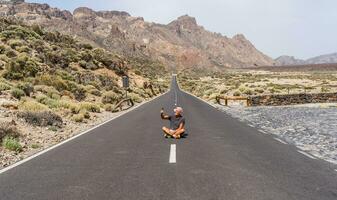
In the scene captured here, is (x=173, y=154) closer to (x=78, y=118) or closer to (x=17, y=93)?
(x=78, y=118)

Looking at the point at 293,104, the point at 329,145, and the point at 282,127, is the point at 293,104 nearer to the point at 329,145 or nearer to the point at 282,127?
the point at 282,127

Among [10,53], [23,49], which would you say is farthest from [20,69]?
[23,49]

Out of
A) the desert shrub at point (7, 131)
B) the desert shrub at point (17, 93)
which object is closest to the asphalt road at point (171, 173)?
the desert shrub at point (7, 131)

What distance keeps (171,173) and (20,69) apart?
94.8 feet

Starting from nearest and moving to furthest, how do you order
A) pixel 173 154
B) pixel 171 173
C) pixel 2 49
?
pixel 171 173 → pixel 173 154 → pixel 2 49

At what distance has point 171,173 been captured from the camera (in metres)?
7.83

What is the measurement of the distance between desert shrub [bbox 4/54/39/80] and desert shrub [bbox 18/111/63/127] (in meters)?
15.7

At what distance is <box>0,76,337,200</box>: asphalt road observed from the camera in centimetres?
645

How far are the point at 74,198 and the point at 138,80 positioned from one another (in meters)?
59.2

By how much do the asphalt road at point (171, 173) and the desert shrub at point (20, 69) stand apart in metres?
21.3

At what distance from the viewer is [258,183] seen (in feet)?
23.2

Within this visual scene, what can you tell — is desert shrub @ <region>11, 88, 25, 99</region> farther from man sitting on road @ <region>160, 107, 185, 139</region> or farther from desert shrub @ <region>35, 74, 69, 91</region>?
man sitting on road @ <region>160, 107, 185, 139</region>

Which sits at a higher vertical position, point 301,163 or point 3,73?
point 3,73

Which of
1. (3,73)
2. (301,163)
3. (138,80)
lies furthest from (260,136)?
(138,80)
